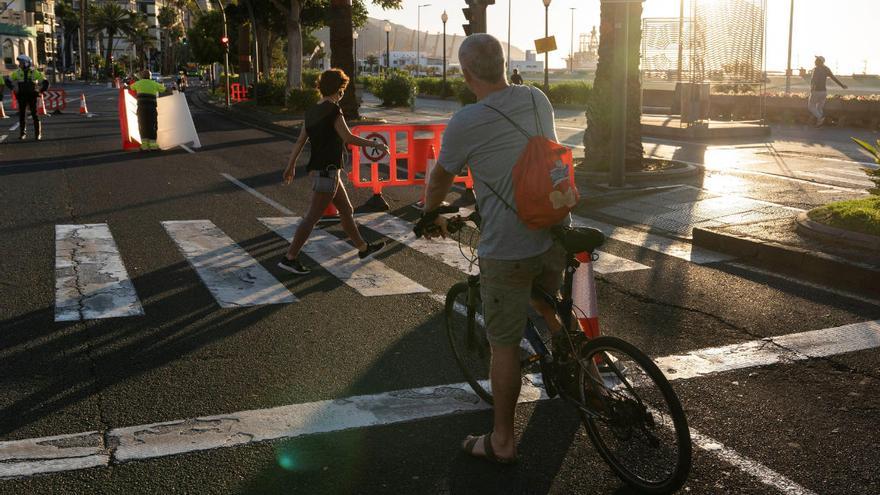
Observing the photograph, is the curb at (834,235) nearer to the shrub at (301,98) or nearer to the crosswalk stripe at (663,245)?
the crosswalk stripe at (663,245)

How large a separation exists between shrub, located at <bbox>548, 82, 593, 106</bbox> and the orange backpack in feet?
117

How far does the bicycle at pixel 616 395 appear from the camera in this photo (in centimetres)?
370

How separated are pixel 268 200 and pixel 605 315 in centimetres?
667

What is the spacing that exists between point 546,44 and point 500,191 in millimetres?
18837

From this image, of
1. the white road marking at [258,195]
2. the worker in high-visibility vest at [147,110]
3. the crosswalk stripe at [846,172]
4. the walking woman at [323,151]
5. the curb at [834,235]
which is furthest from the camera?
the worker in high-visibility vest at [147,110]

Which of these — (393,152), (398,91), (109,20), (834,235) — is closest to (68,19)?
(109,20)

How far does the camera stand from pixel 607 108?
1426 centimetres

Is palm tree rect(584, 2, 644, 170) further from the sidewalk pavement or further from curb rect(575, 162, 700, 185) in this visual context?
the sidewalk pavement

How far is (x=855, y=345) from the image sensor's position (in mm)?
5953

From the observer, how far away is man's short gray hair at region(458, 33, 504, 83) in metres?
3.79

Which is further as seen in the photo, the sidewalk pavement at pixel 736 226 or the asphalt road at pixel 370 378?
the sidewalk pavement at pixel 736 226

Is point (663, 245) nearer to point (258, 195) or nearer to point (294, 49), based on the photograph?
point (258, 195)

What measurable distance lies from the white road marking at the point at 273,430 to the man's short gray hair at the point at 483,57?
183cm

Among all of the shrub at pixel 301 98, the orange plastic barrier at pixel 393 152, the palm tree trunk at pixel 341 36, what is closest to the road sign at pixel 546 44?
the palm tree trunk at pixel 341 36
